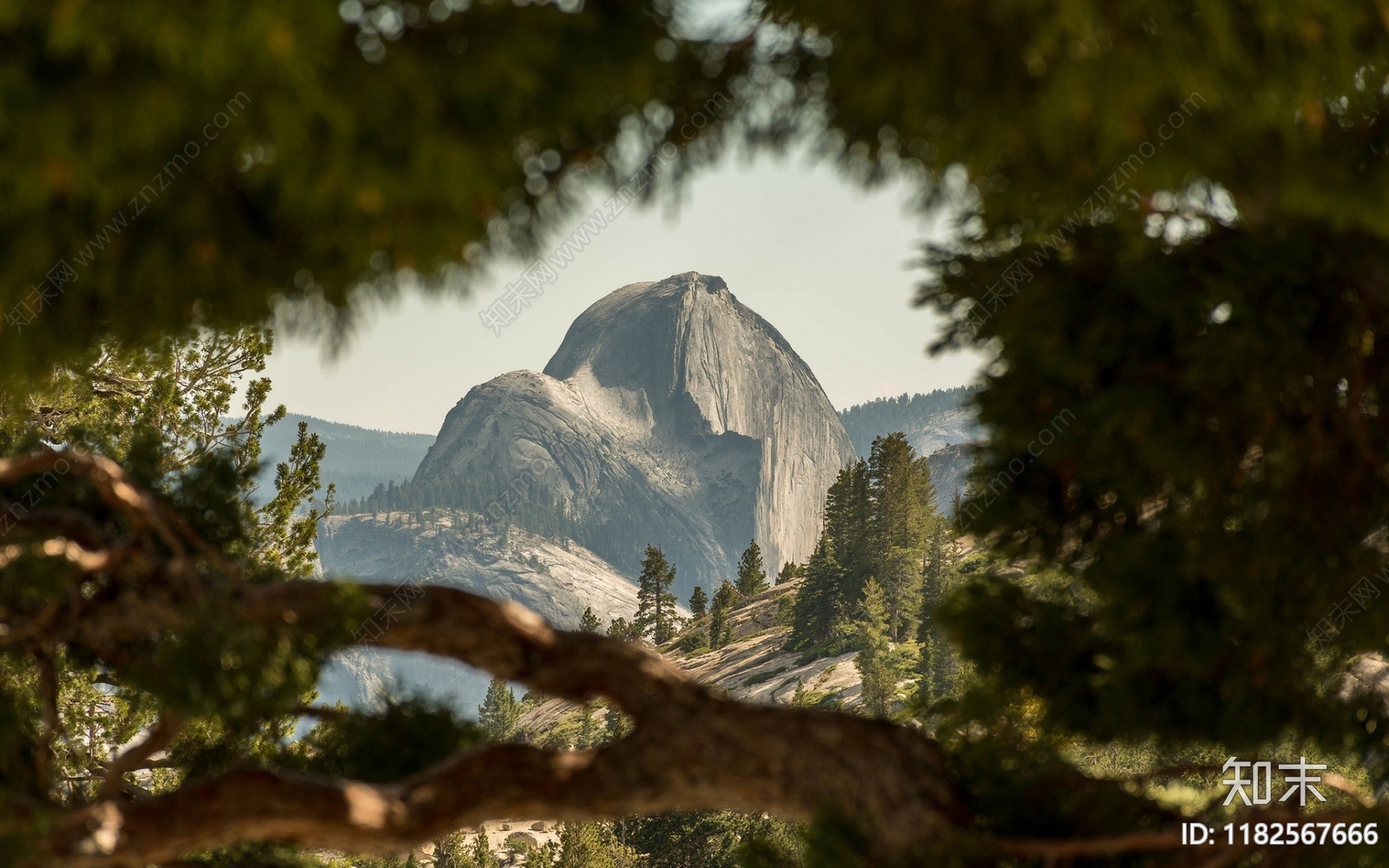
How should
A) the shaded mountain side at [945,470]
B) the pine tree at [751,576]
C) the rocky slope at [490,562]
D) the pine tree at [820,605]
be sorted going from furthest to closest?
1. the shaded mountain side at [945,470]
2. the rocky slope at [490,562]
3. the pine tree at [751,576]
4. the pine tree at [820,605]

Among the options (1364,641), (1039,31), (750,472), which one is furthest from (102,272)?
(750,472)

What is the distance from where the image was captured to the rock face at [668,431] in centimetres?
17612

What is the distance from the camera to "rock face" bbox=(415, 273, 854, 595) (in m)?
176

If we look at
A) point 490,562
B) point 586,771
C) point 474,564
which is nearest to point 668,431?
point 490,562

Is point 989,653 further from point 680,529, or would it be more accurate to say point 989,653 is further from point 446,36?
point 680,529

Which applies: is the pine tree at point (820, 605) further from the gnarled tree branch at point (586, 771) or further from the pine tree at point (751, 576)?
the gnarled tree branch at point (586, 771)

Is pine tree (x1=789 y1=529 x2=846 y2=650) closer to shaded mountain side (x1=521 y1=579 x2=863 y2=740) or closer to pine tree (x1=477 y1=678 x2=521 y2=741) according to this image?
shaded mountain side (x1=521 y1=579 x2=863 y2=740)

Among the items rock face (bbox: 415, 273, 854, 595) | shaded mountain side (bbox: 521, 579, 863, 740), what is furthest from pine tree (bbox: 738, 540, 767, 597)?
rock face (bbox: 415, 273, 854, 595)

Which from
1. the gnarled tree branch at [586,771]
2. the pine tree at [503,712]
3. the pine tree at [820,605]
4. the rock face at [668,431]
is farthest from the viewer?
the rock face at [668,431]

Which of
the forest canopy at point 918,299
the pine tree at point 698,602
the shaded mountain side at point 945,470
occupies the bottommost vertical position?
the forest canopy at point 918,299

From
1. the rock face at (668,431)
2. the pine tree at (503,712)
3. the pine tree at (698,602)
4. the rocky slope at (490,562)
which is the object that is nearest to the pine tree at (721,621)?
the pine tree at (698,602)

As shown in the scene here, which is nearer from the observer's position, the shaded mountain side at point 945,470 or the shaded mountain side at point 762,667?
the shaded mountain side at point 762,667

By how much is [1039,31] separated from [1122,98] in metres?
0.23

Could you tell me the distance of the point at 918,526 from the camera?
6078 cm
